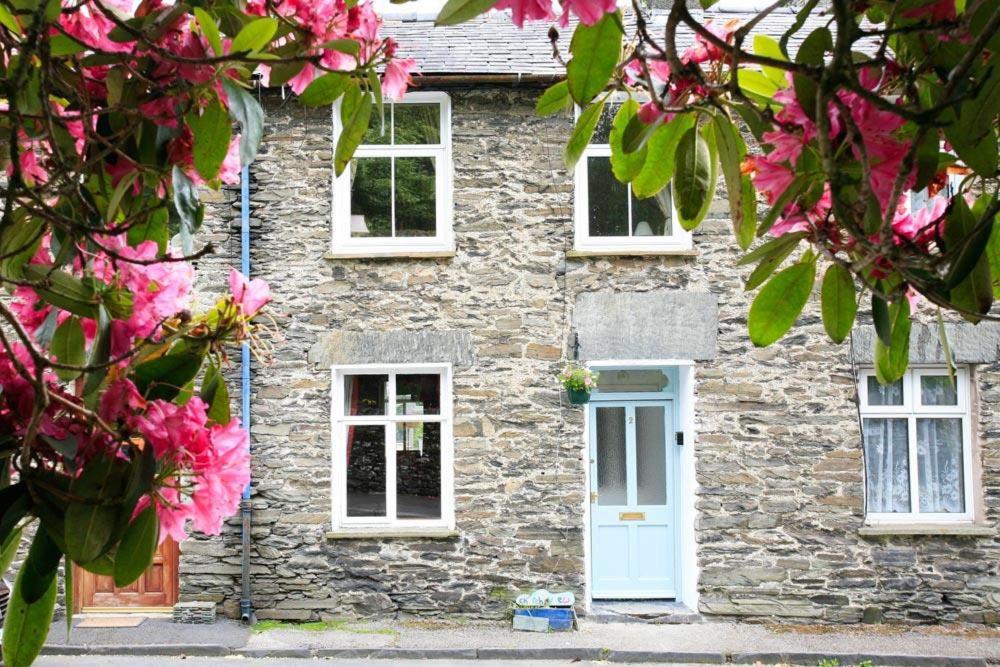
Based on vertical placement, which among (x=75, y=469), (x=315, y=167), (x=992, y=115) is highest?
(x=315, y=167)

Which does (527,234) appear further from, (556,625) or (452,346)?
(556,625)

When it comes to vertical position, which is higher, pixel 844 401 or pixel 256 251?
pixel 256 251

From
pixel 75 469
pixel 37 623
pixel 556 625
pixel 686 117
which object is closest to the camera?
pixel 75 469

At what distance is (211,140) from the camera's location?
1.14m

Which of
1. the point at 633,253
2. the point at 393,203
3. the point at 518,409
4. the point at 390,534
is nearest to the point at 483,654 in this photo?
the point at 390,534

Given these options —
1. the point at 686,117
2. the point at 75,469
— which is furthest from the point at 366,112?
the point at 75,469

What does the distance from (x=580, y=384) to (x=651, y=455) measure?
1.24 metres

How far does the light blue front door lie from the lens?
26.3 feet

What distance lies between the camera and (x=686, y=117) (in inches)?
46.8

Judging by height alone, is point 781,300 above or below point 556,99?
below

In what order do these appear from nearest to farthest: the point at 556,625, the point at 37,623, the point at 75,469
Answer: the point at 75,469 < the point at 37,623 < the point at 556,625

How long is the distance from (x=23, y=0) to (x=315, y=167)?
6.75 meters

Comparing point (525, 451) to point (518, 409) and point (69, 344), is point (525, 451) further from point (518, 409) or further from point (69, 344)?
point (69, 344)

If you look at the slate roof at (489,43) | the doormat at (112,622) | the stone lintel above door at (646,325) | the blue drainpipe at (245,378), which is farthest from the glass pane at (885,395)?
the doormat at (112,622)
